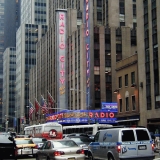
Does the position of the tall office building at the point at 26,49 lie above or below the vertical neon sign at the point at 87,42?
above

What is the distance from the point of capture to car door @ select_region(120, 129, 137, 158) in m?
19.2

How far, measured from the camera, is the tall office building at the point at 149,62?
157 ft

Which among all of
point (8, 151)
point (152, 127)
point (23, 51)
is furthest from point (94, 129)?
point (23, 51)

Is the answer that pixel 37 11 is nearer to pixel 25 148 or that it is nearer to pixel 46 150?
pixel 25 148

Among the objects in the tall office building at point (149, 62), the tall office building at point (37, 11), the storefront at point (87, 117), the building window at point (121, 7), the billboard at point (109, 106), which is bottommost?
the storefront at point (87, 117)

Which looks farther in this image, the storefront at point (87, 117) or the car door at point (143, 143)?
the storefront at point (87, 117)

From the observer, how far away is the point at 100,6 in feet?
325

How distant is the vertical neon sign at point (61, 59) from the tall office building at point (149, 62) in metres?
Answer: 37.6

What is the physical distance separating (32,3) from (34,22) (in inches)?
327

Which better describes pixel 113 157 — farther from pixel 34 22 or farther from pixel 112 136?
pixel 34 22

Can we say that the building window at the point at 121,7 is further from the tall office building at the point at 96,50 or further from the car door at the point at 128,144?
the car door at the point at 128,144

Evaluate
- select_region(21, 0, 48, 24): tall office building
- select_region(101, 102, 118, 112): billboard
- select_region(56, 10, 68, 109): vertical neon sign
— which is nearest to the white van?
select_region(101, 102, 118, 112): billboard

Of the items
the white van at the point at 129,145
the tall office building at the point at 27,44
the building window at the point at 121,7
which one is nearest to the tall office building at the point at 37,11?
the tall office building at the point at 27,44

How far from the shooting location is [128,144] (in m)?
19.3
